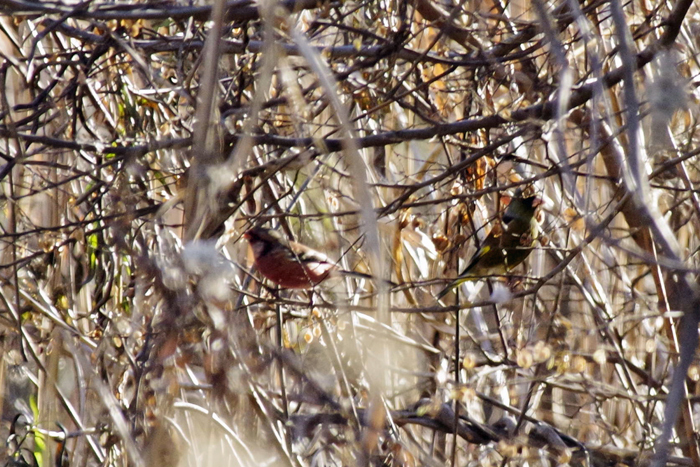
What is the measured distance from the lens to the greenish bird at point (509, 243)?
12.2 ft

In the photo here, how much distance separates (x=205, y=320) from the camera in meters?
1.64

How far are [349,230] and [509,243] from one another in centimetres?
89

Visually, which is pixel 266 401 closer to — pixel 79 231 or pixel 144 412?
pixel 144 412

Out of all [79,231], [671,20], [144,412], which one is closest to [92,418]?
[79,231]

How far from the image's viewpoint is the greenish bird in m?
3.71

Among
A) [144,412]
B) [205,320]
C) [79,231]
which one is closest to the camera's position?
[205,320]

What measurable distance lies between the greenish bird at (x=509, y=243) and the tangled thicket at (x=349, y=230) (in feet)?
0.28

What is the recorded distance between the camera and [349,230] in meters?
3.35

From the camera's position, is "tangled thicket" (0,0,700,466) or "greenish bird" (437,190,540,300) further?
"greenish bird" (437,190,540,300)

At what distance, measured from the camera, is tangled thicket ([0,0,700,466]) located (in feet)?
7.78

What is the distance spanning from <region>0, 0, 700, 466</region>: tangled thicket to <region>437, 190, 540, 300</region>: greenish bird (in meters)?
0.08

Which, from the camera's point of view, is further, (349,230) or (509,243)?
(509,243)

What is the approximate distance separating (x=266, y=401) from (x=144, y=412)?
1.88 ft

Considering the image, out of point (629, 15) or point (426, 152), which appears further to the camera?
point (426, 152)
